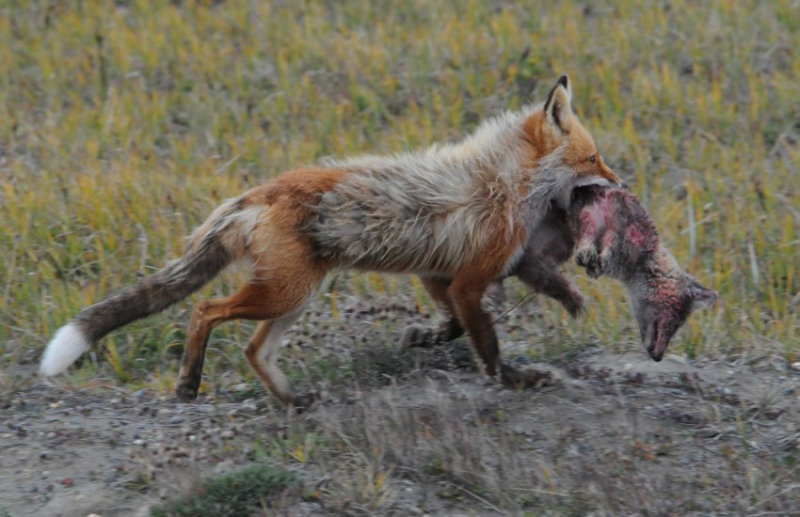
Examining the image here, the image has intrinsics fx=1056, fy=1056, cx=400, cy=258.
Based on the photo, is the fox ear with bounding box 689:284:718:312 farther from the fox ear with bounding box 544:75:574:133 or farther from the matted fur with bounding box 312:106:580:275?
the fox ear with bounding box 544:75:574:133

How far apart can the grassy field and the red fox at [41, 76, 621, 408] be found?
625 millimetres

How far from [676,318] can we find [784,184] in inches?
113

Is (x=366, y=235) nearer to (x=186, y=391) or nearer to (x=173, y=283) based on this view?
(x=173, y=283)

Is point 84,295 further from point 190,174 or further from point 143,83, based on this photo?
point 143,83

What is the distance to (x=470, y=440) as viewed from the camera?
5.07 meters

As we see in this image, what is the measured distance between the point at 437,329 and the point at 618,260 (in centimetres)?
117

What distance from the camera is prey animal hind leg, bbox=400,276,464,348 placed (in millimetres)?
6328

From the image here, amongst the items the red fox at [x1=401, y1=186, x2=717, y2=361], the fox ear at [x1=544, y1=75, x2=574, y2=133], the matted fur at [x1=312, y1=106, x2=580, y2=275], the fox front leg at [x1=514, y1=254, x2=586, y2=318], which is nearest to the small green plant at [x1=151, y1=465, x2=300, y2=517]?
the matted fur at [x1=312, y1=106, x2=580, y2=275]

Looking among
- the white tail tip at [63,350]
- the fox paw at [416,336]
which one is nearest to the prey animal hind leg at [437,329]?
the fox paw at [416,336]

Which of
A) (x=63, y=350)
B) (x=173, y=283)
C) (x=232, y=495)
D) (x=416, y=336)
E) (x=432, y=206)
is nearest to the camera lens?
(x=232, y=495)

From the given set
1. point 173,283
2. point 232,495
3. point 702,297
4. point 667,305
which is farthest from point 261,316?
point 702,297

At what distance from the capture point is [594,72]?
32.3ft

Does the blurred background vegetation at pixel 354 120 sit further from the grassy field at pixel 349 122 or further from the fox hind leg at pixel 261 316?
the fox hind leg at pixel 261 316

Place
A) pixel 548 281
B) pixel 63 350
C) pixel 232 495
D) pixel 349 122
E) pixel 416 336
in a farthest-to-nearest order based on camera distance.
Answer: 1. pixel 349 122
2. pixel 416 336
3. pixel 548 281
4. pixel 63 350
5. pixel 232 495
